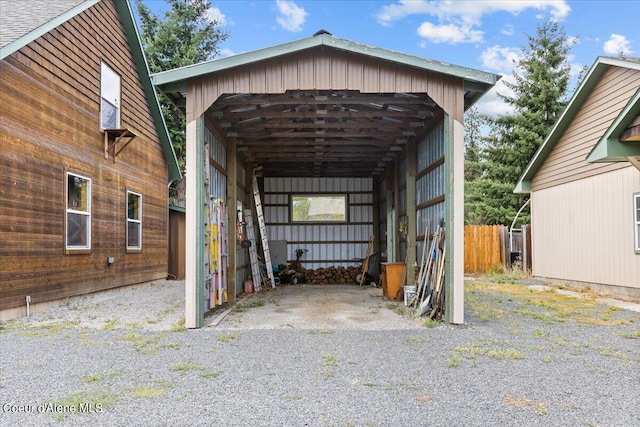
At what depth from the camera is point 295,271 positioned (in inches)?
601

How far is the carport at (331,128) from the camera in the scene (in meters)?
6.97

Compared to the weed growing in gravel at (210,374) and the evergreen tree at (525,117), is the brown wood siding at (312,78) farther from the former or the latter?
the evergreen tree at (525,117)

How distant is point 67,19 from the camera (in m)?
9.09

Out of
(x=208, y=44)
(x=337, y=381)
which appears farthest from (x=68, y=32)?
(x=208, y=44)

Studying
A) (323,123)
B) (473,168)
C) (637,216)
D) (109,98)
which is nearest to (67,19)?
(109,98)

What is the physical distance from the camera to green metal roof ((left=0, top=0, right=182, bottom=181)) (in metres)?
7.46

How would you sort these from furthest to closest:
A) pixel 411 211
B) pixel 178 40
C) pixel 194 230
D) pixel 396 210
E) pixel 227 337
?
pixel 178 40 → pixel 396 210 → pixel 411 211 → pixel 194 230 → pixel 227 337

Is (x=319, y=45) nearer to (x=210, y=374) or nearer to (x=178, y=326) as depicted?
(x=178, y=326)

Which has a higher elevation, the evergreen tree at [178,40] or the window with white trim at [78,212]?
the evergreen tree at [178,40]

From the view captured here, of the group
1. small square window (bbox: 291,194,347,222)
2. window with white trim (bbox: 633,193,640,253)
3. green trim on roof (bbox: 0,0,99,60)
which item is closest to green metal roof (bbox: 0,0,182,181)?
green trim on roof (bbox: 0,0,99,60)

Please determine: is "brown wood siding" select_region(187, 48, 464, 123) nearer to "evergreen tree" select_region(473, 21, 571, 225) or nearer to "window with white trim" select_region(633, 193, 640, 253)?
"window with white trim" select_region(633, 193, 640, 253)

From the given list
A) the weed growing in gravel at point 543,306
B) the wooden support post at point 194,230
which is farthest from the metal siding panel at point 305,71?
the weed growing in gravel at point 543,306

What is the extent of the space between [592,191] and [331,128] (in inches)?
240

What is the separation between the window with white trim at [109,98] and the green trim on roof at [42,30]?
1432 mm
